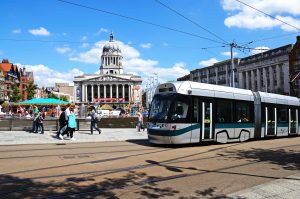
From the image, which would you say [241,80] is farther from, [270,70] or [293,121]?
[293,121]

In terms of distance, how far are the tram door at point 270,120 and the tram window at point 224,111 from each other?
13.9 feet

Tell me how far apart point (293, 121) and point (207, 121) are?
399 inches

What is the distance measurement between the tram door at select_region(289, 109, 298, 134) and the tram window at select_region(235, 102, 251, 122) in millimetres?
5553

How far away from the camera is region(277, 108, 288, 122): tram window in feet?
75.5

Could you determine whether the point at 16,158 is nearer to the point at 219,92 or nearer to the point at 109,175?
the point at 109,175

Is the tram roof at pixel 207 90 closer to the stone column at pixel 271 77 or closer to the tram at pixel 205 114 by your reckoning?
the tram at pixel 205 114

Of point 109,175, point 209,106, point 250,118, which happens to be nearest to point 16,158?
point 109,175

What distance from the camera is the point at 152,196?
7488 millimetres

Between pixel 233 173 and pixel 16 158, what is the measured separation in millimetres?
6914

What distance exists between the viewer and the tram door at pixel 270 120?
21.8 meters

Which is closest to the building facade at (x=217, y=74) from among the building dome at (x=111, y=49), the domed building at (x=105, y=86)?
the domed building at (x=105, y=86)

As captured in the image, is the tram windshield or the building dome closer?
the tram windshield

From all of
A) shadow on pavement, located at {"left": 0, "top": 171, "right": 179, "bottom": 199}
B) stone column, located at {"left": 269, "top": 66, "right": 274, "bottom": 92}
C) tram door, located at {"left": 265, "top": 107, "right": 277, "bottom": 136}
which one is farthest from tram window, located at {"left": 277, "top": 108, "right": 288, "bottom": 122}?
stone column, located at {"left": 269, "top": 66, "right": 274, "bottom": 92}

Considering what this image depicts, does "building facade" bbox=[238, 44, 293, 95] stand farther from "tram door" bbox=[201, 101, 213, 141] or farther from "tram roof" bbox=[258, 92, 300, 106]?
"tram door" bbox=[201, 101, 213, 141]
